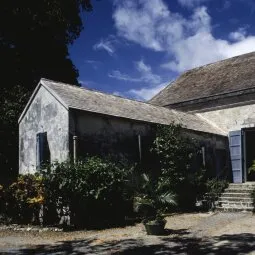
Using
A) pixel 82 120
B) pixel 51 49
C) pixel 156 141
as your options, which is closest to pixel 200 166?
pixel 156 141

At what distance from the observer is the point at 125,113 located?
1545 centimetres

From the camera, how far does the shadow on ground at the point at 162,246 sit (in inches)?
327

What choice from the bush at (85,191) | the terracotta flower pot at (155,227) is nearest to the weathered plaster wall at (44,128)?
the bush at (85,191)

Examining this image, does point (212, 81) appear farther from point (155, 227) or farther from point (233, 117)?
point (155, 227)

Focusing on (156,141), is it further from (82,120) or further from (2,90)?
(2,90)

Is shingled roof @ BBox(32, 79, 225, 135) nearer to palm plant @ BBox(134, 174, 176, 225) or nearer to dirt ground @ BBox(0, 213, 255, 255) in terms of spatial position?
palm plant @ BBox(134, 174, 176, 225)

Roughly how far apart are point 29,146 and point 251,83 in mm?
11909

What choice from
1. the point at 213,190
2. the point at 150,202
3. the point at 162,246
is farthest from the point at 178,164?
the point at 162,246

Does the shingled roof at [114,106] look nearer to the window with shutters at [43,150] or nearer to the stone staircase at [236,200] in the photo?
the window with shutters at [43,150]

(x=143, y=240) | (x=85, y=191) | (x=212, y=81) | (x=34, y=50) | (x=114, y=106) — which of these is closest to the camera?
(x=143, y=240)

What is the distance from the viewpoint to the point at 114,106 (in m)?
15.8

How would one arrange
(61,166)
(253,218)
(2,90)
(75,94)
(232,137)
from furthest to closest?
(2,90) → (232,137) → (75,94) → (253,218) → (61,166)

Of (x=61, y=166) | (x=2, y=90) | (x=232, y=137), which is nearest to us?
(x=61, y=166)

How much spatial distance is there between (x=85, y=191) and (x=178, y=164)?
17.7 ft
